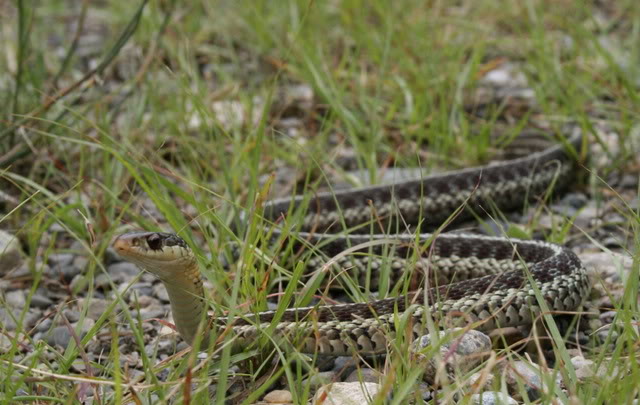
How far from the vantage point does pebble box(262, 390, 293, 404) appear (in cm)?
232

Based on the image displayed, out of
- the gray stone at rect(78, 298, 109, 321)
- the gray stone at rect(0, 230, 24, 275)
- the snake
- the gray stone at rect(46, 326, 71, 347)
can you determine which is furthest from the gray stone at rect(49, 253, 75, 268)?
the snake

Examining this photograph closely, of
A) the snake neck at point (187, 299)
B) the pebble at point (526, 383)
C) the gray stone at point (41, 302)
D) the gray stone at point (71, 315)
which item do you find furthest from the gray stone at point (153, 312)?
the pebble at point (526, 383)

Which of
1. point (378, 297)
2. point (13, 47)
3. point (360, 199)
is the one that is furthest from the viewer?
point (13, 47)

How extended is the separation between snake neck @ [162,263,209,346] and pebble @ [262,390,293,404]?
0.77 ft

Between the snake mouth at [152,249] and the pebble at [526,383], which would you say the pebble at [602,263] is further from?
the snake mouth at [152,249]

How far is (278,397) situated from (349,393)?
0.24 meters

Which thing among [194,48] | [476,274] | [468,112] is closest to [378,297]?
[476,274]

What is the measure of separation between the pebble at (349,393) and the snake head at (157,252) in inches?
19.8

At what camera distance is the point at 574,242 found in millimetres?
3486

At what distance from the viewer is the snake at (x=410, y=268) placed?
7.43ft

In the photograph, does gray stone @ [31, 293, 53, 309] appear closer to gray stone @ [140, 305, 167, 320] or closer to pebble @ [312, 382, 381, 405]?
gray stone @ [140, 305, 167, 320]

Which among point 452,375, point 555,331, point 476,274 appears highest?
point 555,331

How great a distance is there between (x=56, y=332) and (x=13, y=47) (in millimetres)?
2985

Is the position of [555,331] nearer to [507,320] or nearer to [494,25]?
[507,320]
